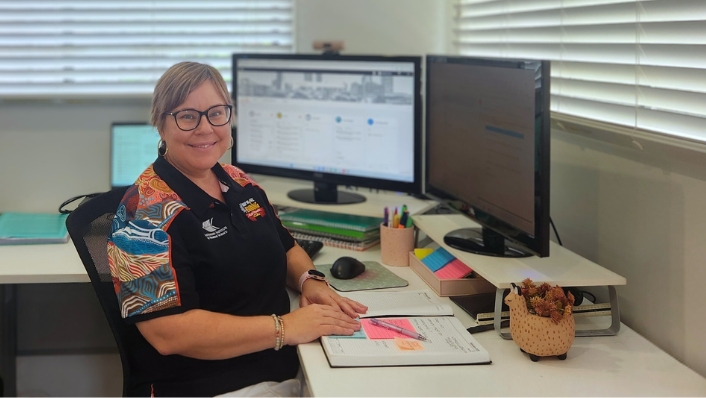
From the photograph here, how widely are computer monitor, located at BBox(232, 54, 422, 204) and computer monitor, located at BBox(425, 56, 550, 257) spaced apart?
82 mm

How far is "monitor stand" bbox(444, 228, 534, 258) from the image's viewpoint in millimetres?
1656

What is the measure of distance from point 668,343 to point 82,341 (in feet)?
6.62

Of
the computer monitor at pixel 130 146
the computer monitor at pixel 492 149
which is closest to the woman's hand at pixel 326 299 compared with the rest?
the computer monitor at pixel 492 149

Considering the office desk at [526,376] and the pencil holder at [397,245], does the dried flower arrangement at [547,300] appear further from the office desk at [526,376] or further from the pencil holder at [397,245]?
the pencil holder at [397,245]

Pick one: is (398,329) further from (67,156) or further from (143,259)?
(67,156)

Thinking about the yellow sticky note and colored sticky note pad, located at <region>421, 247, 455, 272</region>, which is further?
the yellow sticky note

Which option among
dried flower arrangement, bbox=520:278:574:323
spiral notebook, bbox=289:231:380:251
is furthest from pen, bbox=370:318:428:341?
spiral notebook, bbox=289:231:380:251

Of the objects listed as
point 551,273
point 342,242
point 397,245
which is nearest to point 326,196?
point 342,242

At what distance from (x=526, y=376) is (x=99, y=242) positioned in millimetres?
870

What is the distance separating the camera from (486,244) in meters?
1.73

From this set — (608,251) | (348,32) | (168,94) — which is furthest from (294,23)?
(608,251)

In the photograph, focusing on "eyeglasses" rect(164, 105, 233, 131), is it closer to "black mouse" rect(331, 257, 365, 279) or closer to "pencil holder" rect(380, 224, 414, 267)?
"black mouse" rect(331, 257, 365, 279)

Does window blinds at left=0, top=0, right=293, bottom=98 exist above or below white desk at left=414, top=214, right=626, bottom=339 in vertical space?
above

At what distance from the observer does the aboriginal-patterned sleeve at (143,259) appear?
1.32 meters
